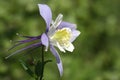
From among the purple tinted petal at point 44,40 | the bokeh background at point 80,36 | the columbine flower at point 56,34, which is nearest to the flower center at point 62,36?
the columbine flower at point 56,34

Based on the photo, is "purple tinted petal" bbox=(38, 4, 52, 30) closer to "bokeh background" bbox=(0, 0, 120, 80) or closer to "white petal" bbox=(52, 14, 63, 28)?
"white petal" bbox=(52, 14, 63, 28)

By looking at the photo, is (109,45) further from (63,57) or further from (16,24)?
(16,24)

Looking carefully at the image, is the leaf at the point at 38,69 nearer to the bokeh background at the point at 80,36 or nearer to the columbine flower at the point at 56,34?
the columbine flower at the point at 56,34

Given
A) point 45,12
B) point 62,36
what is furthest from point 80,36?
point 45,12

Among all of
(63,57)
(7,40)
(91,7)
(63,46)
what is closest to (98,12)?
(91,7)

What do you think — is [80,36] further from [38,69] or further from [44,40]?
[44,40]

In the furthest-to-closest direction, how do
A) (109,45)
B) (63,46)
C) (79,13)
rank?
(109,45) < (79,13) < (63,46)
